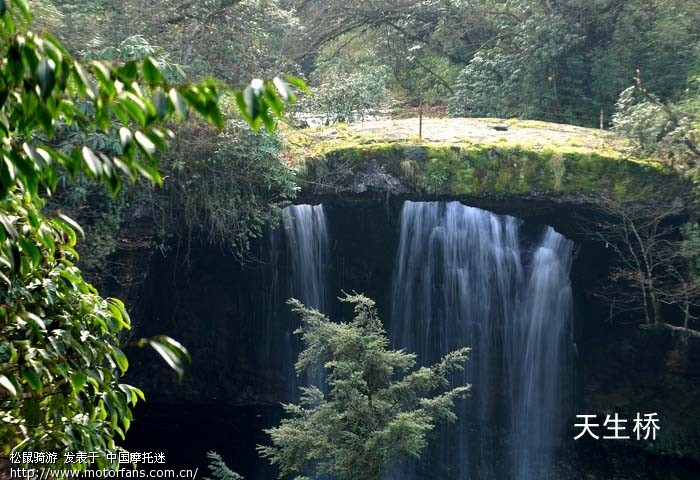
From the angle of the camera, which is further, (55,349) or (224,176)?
(224,176)

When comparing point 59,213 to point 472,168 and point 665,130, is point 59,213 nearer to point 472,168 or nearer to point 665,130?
point 472,168

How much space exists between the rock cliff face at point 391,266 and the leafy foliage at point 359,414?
4490 millimetres

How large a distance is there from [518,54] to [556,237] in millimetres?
6059

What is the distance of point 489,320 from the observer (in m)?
15.0

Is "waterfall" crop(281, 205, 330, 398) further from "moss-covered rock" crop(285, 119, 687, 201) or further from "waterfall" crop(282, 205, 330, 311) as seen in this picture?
"moss-covered rock" crop(285, 119, 687, 201)

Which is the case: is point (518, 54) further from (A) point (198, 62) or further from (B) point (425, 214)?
(A) point (198, 62)

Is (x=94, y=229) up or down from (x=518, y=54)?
down

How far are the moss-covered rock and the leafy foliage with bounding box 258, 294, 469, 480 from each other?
14.6 ft

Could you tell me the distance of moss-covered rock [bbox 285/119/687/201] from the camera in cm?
1297

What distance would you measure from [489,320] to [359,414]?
6930mm

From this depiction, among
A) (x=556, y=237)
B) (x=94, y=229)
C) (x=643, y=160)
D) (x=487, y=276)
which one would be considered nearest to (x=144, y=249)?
(x=94, y=229)

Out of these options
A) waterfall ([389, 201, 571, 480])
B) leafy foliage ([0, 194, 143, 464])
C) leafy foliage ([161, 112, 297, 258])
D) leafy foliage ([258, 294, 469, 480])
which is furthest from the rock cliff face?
leafy foliage ([0, 194, 143, 464])

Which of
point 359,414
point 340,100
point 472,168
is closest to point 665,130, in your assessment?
point 472,168

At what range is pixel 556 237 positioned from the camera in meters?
14.4
